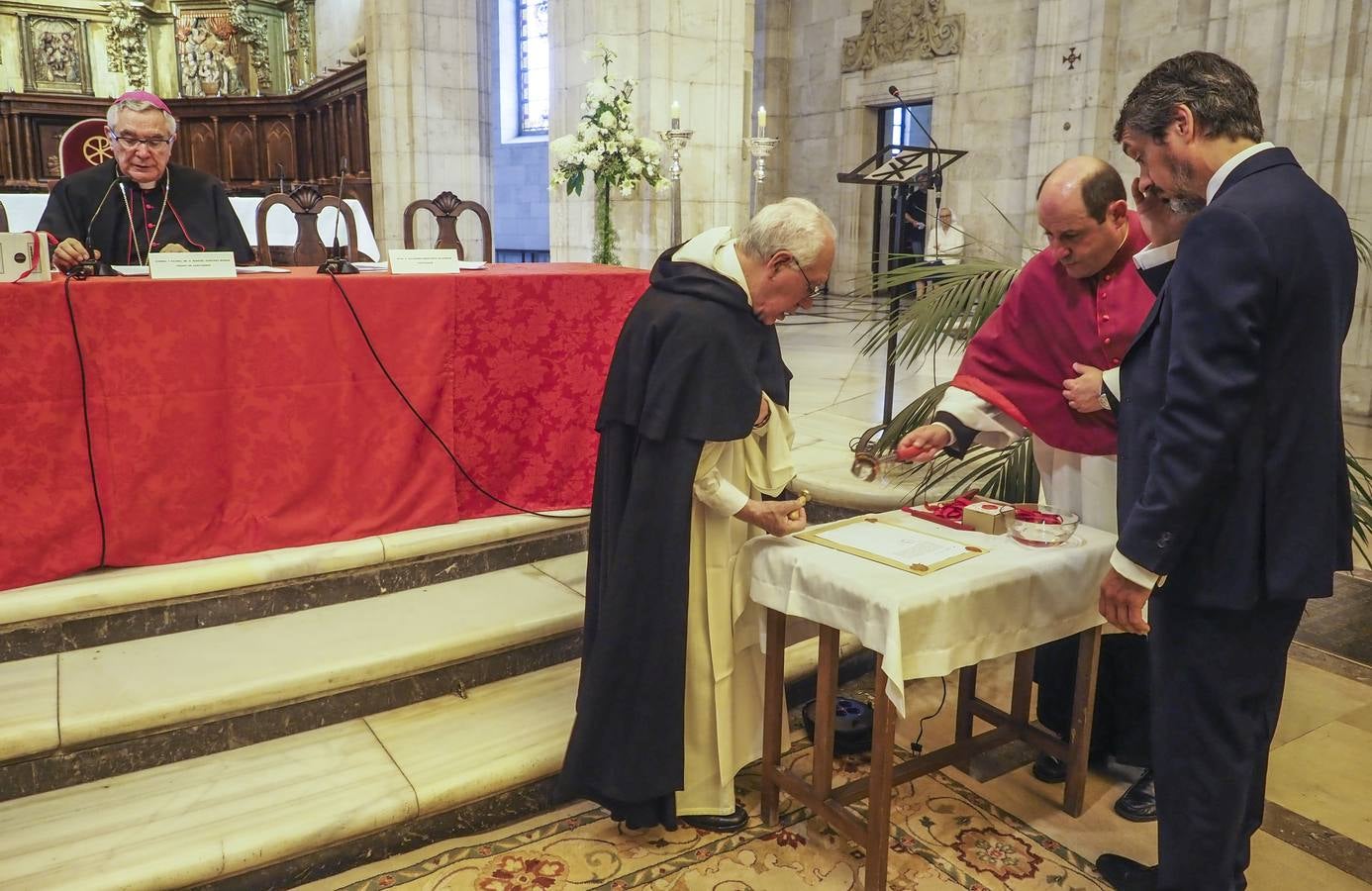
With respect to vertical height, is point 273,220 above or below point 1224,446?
above

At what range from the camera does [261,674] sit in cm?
300

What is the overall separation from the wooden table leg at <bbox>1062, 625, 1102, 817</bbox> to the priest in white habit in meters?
0.93

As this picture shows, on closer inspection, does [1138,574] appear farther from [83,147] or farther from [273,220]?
[273,220]

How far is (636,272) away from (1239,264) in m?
2.66

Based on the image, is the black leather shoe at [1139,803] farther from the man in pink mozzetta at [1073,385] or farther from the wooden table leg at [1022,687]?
the wooden table leg at [1022,687]

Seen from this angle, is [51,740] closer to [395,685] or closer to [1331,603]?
[395,685]

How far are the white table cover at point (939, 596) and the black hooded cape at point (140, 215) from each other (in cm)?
298

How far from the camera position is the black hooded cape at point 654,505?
8.14ft

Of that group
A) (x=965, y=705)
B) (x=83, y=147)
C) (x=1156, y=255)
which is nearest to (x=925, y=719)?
(x=965, y=705)

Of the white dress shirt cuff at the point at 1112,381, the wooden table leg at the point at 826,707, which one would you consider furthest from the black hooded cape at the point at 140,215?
the white dress shirt cuff at the point at 1112,381

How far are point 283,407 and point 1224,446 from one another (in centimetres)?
289

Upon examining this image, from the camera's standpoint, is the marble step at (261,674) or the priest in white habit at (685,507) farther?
the marble step at (261,674)

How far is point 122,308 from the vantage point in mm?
3207

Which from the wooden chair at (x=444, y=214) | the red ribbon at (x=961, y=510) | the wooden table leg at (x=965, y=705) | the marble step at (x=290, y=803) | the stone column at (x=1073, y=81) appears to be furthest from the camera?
the stone column at (x=1073, y=81)
